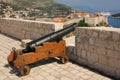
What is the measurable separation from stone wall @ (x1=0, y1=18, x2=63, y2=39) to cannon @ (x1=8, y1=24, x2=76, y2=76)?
1.43m

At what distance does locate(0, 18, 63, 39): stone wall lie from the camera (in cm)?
740

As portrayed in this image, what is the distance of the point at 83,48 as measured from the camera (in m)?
5.87

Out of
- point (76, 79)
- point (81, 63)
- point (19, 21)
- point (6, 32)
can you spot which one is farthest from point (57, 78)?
point (6, 32)

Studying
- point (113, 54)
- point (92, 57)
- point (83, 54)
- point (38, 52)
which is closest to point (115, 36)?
point (113, 54)

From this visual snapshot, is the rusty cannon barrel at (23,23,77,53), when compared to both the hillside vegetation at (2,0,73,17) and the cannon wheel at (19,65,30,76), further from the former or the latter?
the hillside vegetation at (2,0,73,17)

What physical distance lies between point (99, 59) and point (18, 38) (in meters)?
5.84

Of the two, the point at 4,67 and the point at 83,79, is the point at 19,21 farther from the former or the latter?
the point at 83,79

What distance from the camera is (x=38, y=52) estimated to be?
5.31 meters

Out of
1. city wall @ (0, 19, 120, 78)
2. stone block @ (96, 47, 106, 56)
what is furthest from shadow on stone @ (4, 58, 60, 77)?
stone block @ (96, 47, 106, 56)

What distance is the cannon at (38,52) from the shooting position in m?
5.10

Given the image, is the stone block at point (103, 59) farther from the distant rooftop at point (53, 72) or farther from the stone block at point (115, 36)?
the stone block at point (115, 36)

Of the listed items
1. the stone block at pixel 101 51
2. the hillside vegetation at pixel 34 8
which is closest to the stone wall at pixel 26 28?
the stone block at pixel 101 51

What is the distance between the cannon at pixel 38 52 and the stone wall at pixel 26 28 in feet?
4.69

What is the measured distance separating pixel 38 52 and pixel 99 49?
5.54ft
